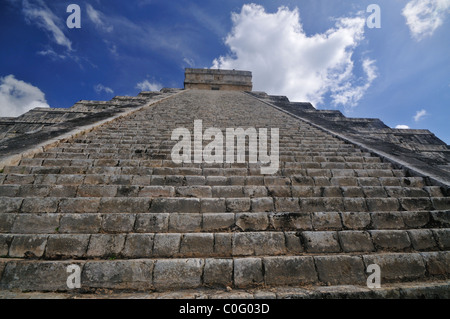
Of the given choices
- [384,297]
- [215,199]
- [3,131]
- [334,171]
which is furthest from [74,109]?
[384,297]

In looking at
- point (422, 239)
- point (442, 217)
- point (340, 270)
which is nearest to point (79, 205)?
point (340, 270)

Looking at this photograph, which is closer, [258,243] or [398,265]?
[398,265]

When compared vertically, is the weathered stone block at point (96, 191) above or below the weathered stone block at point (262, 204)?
above

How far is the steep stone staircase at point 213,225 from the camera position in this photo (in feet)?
6.83

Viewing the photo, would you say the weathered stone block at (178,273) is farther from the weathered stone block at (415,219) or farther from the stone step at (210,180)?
the weathered stone block at (415,219)

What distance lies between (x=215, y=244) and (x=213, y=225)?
278 mm

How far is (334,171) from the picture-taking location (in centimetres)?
389

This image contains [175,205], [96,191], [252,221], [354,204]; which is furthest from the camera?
[96,191]

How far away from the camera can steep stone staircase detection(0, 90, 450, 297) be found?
208 centimetres

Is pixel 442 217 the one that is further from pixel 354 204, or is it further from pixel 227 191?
pixel 227 191

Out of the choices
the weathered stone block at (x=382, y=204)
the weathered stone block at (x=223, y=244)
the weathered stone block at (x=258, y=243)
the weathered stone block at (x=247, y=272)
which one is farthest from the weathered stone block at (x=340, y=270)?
the weathered stone block at (x=382, y=204)

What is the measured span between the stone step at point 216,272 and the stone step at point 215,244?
0.42 feet

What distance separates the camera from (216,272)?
2.08 metres
